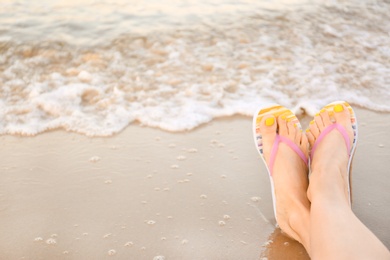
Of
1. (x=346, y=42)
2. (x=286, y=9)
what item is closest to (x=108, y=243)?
(x=346, y=42)

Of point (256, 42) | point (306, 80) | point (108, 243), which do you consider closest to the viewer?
point (108, 243)

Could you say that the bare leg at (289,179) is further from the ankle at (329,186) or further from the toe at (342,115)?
the toe at (342,115)

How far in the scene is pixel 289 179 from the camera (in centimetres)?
200

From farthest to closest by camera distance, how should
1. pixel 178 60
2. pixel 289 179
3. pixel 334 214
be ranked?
pixel 178 60 → pixel 289 179 → pixel 334 214

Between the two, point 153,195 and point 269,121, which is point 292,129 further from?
point 153,195

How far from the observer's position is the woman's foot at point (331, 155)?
1822 millimetres

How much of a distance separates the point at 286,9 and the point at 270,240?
2.96 m

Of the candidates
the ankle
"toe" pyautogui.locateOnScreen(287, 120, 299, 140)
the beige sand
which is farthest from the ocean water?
the ankle

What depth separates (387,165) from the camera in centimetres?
225

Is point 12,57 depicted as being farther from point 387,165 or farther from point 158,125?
point 387,165

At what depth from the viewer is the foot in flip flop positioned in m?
1.85

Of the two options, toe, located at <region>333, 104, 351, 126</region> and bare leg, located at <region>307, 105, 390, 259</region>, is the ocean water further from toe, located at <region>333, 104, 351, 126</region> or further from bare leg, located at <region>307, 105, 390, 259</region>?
bare leg, located at <region>307, 105, 390, 259</region>

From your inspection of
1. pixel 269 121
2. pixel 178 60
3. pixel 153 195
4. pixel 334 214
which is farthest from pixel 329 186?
pixel 178 60

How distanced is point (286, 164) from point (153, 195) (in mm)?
555
